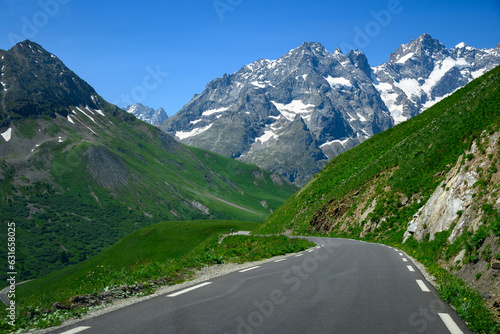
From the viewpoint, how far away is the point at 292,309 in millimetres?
8227

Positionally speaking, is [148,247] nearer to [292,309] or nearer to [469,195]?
[469,195]

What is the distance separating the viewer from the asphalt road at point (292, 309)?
6965 mm

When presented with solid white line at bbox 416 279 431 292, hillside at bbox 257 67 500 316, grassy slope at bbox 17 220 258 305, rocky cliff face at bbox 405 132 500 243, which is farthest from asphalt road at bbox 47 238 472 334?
grassy slope at bbox 17 220 258 305

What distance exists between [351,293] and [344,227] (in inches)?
1408

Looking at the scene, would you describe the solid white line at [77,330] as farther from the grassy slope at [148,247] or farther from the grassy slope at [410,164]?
the grassy slope at [148,247]

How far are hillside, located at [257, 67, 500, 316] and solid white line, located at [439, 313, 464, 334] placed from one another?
1782 millimetres

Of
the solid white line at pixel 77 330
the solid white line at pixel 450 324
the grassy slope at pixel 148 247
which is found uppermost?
the solid white line at pixel 77 330

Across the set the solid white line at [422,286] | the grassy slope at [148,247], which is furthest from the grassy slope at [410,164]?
the grassy slope at [148,247]

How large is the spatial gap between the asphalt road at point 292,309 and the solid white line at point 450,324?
0.02m

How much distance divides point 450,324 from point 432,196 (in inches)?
766

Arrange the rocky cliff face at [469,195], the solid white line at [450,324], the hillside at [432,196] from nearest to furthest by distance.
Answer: the solid white line at [450,324] < the hillside at [432,196] < the rocky cliff face at [469,195]

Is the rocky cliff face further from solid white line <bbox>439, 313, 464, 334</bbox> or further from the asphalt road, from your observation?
solid white line <bbox>439, 313, 464, 334</bbox>

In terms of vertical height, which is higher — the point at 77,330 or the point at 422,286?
the point at 77,330

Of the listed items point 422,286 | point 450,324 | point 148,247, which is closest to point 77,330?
point 450,324
